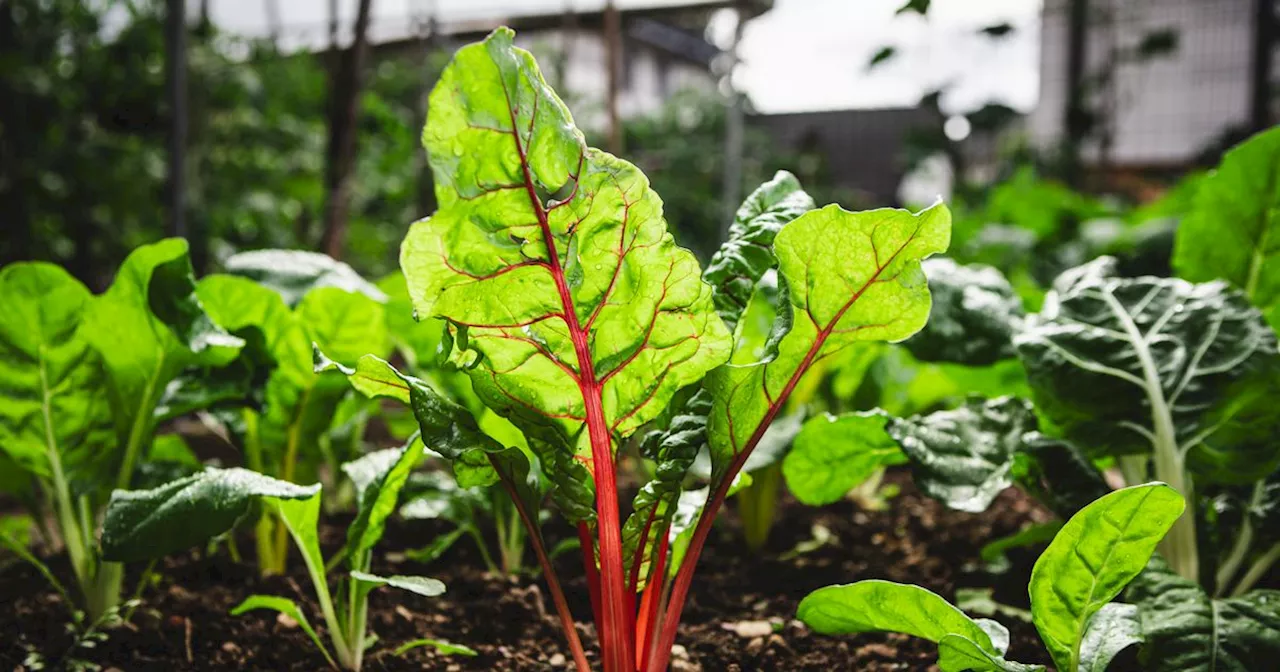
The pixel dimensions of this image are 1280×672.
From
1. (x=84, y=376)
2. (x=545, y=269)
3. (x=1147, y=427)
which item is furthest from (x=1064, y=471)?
(x=84, y=376)

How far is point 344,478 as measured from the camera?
5.03 feet

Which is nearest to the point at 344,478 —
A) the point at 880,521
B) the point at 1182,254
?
the point at 880,521

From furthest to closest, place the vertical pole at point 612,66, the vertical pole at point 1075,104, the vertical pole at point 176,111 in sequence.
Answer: the vertical pole at point 1075,104 < the vertical pole at point 612,66 < the vertical pole at point 176,111

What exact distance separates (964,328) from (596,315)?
0.55 m

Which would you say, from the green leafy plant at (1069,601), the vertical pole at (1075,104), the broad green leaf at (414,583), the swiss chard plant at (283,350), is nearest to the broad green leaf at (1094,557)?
the green leafy plant at (1069,601)

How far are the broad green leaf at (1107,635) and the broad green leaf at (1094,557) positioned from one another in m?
0.01

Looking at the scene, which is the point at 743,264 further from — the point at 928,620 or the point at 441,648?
the point at 441,648

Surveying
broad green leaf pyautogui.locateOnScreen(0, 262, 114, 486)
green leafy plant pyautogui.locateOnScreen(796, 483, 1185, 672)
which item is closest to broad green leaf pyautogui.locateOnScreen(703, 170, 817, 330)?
green leafy plant pyautogui.locateOnScreen(796, 483, 1185, 672)

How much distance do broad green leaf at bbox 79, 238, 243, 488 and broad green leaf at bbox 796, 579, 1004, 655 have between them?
0.66 metres

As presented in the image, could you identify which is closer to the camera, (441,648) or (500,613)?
(441,648)

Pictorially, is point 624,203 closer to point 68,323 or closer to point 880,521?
point 68,323

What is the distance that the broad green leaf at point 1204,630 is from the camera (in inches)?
33.1

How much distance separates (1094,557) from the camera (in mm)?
755

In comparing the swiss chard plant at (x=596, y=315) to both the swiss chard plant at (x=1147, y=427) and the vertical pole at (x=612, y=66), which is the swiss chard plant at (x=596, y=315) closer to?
the swiss chard plant at (x=1147, y=427)
